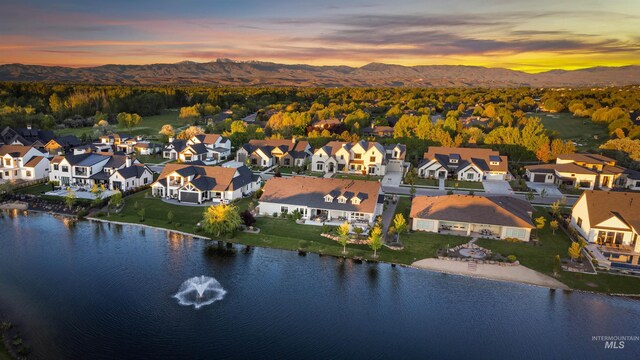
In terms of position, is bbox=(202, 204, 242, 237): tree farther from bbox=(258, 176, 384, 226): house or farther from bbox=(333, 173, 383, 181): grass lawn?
bbox=(333, 173, 383, 181): grass lawn

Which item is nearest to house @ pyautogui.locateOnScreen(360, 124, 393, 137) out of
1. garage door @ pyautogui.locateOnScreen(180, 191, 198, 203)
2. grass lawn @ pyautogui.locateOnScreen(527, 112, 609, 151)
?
grass lawn @ pyautogui.locateOnScreen(527, 112, 609, 151)

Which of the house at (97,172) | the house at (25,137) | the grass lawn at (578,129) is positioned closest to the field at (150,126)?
the house at (25,137)

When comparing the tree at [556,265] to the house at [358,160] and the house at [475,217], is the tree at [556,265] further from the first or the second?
the house at [358,160]

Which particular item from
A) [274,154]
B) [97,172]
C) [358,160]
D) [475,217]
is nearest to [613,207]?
[475,217]

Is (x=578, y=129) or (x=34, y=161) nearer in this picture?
(x=34, y=161)

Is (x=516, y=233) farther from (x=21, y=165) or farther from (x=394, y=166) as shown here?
(x=21, y=165)

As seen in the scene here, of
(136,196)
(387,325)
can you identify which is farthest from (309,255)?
(136,196)
